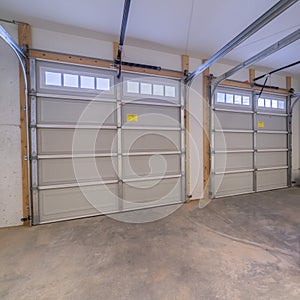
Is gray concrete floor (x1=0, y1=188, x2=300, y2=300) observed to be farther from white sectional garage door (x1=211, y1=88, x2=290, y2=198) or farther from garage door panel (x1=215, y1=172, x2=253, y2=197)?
white sectional garage door (x1=211, y1=88, x2=290, y2=198)

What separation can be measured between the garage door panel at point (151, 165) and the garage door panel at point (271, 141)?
224 centimetres

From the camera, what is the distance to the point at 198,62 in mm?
3566

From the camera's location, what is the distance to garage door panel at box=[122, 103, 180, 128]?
3.12m

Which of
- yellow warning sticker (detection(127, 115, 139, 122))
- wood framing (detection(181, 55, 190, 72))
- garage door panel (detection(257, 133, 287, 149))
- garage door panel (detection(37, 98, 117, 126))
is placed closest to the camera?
garage door panel (detection(37, 98, 117, 126))

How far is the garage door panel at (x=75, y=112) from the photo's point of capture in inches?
105

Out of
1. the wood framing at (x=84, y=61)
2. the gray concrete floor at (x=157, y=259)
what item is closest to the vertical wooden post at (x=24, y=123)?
the wood framing at (x=84, y=61)

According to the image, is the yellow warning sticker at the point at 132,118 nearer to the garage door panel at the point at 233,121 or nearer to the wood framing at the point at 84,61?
the wood framing at the point at 84,61

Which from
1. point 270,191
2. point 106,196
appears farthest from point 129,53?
point 270,191

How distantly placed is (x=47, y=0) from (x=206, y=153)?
333 cm

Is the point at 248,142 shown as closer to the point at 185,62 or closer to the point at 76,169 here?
the point at 185,62

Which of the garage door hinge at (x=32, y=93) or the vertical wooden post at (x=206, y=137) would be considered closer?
the garage door hinge at (x=32, y=93)

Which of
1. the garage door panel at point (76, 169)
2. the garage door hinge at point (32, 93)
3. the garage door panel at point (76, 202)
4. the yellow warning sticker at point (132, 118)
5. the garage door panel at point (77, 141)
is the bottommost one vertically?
the garage door panel at point (76, 202)

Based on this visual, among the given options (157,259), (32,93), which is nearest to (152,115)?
(32,93)

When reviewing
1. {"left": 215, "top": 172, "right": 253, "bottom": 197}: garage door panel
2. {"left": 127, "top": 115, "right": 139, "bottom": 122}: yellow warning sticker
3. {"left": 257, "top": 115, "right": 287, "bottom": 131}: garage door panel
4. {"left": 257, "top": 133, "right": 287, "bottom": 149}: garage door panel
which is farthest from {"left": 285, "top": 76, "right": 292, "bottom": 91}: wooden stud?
{"left": 127, "top": 115, "right": 139, "bottom": 122}: yellow warning sticker
